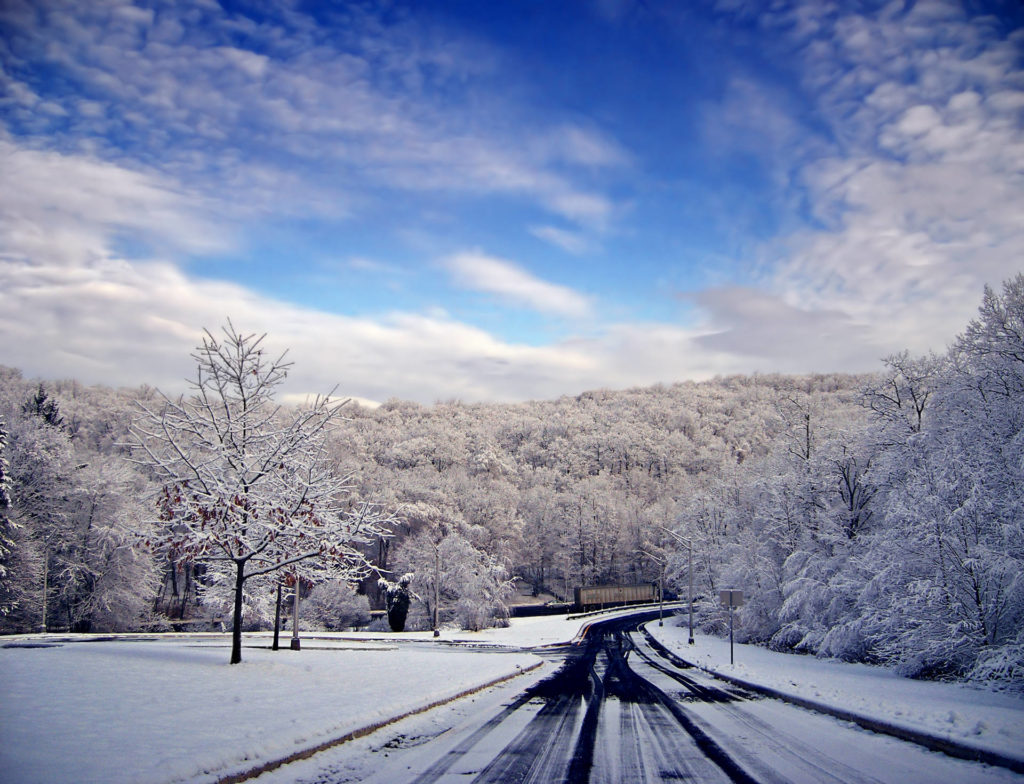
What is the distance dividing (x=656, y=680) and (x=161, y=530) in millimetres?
16595

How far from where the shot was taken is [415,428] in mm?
112812

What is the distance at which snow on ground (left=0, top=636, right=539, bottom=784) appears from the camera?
7.32m

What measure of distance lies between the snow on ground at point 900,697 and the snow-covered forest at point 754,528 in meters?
1.22

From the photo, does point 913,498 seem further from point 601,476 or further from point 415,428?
point 601,476

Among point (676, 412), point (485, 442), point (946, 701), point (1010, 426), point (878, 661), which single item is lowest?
point (878, 661)

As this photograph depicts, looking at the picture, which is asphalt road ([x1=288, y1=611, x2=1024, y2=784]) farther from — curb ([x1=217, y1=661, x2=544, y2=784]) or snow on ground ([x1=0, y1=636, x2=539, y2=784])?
snow on ground ([x1=0, y1=636, x2=539, y2=784])

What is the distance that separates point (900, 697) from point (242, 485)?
18.5 m

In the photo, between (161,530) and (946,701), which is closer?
(946,701)

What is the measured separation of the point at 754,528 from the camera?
4503 centimetres

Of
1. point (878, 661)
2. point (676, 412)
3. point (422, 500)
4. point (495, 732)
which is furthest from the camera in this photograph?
point (676, 412)

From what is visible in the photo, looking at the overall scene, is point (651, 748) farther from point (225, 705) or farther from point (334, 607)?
point (334, 607)

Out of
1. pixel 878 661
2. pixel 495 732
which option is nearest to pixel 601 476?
pixel 878 661

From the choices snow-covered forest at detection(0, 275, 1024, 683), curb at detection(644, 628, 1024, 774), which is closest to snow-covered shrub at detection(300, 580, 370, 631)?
snow-covered forest at detection(0, 275, 1024, 683)

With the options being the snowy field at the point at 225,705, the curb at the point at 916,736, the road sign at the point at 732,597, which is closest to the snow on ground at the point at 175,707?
the snowy field at the point at 225,705
